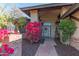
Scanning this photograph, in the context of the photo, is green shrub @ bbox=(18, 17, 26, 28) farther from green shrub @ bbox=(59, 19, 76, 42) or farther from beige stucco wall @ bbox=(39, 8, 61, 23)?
green shrub @ bbox=(59, 19, 76, 42)

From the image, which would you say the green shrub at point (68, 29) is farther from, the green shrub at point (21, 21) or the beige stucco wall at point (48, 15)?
the green shrub at point (21, 21)

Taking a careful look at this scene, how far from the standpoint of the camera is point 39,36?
4.16m

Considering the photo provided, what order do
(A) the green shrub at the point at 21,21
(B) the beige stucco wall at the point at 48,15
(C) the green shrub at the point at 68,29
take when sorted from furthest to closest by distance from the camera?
(C) the green shrub at the point at 68,29
(B) the beige stucco wall at the point at 48,15
(A) the green shrub at the point at 21,21

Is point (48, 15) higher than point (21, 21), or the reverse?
point (48, 15)

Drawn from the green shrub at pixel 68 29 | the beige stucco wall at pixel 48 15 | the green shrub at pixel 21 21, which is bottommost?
the green shrub at pixel 68 29

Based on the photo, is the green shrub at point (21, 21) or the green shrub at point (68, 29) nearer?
the green shrub at point (21, 21)

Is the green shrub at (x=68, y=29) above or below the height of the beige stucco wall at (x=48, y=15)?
below

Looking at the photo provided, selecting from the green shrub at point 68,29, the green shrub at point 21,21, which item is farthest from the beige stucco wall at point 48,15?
the green shrub at point 68,29

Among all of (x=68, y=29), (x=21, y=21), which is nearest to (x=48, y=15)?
(x=21, y=21)

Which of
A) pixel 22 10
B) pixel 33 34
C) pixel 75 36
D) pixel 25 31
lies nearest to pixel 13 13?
pixel 22 10

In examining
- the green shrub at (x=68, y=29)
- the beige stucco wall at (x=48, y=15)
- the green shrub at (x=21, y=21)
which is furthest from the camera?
the green shrub at (x=68, y=29)

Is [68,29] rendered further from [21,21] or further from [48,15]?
[21,21]

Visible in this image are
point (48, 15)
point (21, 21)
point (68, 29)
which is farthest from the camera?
point (68, 29)

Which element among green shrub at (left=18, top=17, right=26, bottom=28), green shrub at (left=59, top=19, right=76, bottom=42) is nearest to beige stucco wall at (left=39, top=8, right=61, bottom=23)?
green shrub at (left=18, top=17, right=26, bottom=28)
